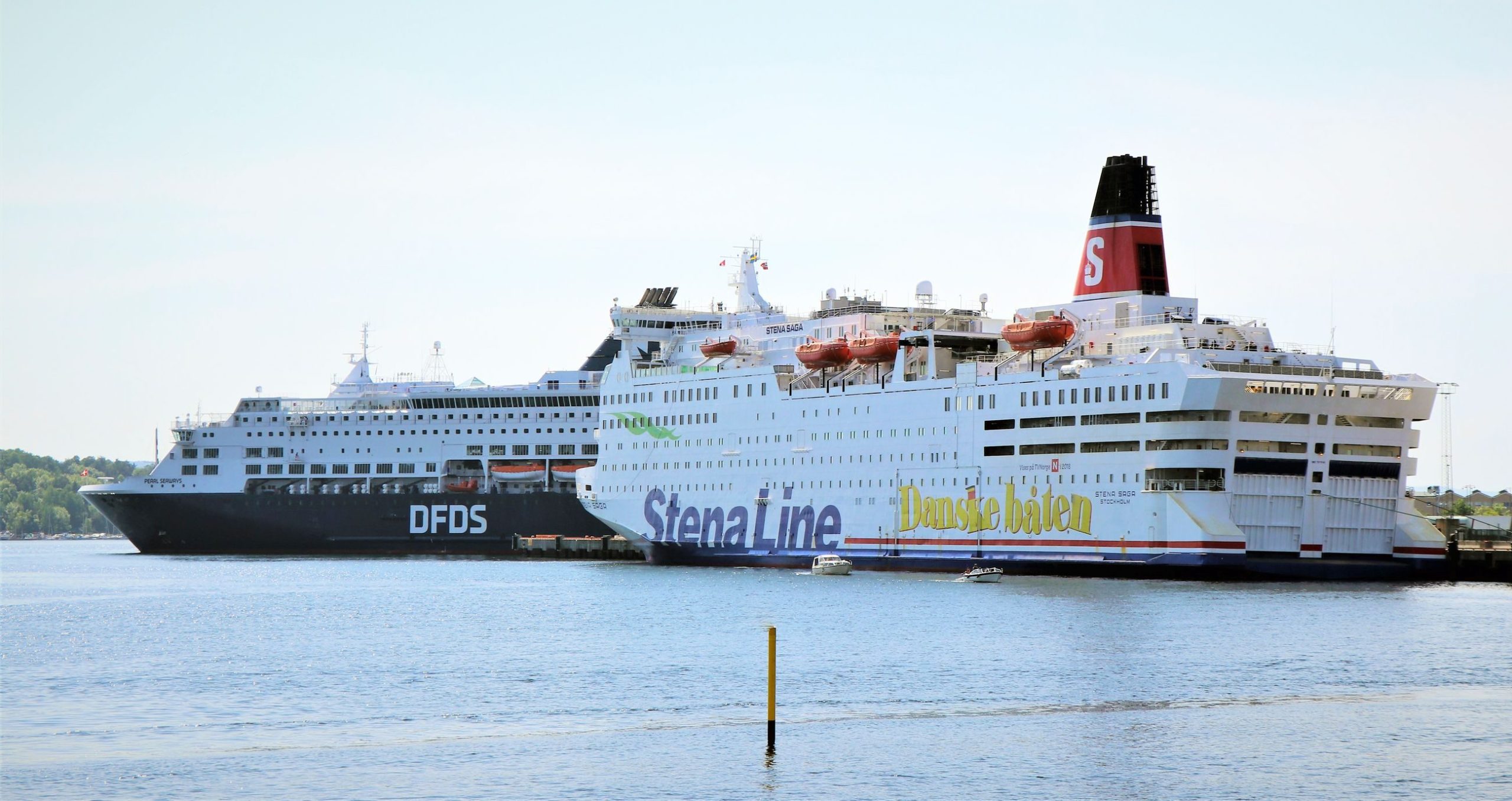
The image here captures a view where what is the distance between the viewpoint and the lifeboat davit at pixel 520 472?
90.2 metres

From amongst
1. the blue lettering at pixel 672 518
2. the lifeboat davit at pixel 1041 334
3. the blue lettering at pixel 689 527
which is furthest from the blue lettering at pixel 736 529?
the lifeboat davit at pixel 1041 334

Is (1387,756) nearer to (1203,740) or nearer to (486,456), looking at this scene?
(1203,740)

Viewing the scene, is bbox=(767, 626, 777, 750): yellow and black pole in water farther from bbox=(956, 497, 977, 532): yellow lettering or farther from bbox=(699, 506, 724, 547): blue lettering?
bbox=(699, 506, 724, 547): blue lettering

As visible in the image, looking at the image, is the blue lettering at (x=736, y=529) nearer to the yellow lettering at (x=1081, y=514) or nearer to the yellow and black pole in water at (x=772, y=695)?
the yellow lettering at (x=1081, y=514)

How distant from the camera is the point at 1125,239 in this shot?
192 ft

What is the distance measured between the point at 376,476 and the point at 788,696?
2529 inches

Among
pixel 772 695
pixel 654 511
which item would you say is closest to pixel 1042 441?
pixel 654 511

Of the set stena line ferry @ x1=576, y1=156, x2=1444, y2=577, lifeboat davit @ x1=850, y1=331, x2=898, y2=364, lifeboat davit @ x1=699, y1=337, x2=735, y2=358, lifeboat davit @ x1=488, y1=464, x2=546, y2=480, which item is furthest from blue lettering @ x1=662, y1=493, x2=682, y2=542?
lifeboat davit @ x1=488, y1=464, x2=546, y2=480

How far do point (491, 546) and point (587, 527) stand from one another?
5.00 meters

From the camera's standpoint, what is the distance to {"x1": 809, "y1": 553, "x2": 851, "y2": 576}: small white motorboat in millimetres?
59750

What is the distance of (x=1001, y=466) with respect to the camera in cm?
5584

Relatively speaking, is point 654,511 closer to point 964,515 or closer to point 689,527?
point 689,527

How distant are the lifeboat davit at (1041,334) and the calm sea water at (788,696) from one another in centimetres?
885

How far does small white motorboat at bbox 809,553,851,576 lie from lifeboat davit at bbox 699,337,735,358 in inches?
478
